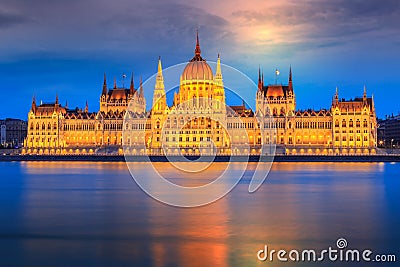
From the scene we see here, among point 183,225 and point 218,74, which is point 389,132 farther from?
point 183,225

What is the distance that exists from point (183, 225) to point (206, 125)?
287 ft

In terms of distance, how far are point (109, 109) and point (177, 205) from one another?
97777mm

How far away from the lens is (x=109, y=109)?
13100 cm

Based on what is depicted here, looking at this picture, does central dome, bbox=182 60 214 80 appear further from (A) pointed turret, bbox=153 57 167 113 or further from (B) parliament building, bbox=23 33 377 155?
(A) pointed turret, bbox=153 57 167 113

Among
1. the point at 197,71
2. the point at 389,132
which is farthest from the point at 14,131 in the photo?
the point at 389,132

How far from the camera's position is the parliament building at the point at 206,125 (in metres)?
111

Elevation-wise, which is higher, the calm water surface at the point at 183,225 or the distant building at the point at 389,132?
the distant building at the point at 389,132

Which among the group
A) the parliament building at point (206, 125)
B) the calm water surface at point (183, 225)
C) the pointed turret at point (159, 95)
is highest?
the pointed turret at point (159, 95)

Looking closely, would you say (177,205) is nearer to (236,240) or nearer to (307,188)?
(236,240)

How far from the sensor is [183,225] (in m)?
27.9

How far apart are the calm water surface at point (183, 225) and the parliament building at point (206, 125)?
6566 centimetres

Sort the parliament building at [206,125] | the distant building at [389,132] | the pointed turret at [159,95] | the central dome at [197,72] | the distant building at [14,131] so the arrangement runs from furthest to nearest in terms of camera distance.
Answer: the distant building at [14,131] < the distant building at [389,132] < the central dome at [197,72] < the pointed turret at [159,95] < the parliament building at [206,125]

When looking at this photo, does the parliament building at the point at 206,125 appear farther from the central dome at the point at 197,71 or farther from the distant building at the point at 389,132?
the distant building at the point at 389,132

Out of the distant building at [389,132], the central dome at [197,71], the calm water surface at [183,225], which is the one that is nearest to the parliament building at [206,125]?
the central dome at [197,71]
